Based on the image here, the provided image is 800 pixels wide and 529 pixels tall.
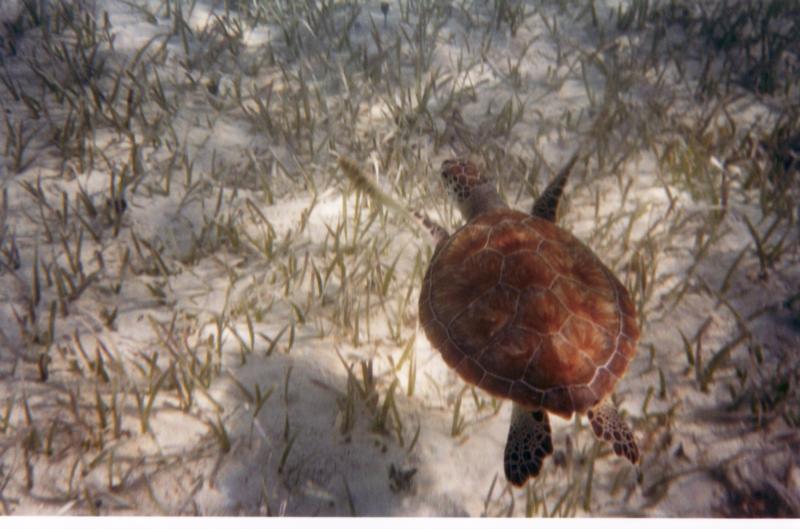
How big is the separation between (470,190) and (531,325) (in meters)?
1.05

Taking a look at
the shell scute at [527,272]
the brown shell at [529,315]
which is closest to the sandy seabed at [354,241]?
the brown shell at [529,315]

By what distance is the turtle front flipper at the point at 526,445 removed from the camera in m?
1.94

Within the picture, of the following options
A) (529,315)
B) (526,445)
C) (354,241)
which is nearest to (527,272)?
(529,315)

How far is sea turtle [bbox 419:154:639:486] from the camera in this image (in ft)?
6.51

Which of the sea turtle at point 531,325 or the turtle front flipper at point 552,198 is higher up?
the turtle front flipper at point 552,198

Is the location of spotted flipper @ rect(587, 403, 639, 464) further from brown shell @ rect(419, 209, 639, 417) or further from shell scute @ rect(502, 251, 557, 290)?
shell scute @ rect(502, 251, 557, 290)

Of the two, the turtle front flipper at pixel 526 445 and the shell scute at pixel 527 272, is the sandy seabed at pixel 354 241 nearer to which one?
the turtle front flipper at pixel 526 445

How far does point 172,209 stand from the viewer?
10.5ft

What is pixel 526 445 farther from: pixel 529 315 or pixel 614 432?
pixel 529 315

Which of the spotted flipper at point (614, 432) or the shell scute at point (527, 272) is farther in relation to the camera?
the shell scute at point (527, 272)

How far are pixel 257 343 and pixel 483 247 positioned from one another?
1.28 metres

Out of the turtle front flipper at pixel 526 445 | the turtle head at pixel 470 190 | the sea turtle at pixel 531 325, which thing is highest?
the turtle head at pixel 470 190

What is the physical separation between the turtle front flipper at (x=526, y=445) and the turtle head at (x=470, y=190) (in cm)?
116

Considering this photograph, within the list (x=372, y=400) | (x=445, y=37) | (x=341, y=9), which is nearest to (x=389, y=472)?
(x=372, y=400)
